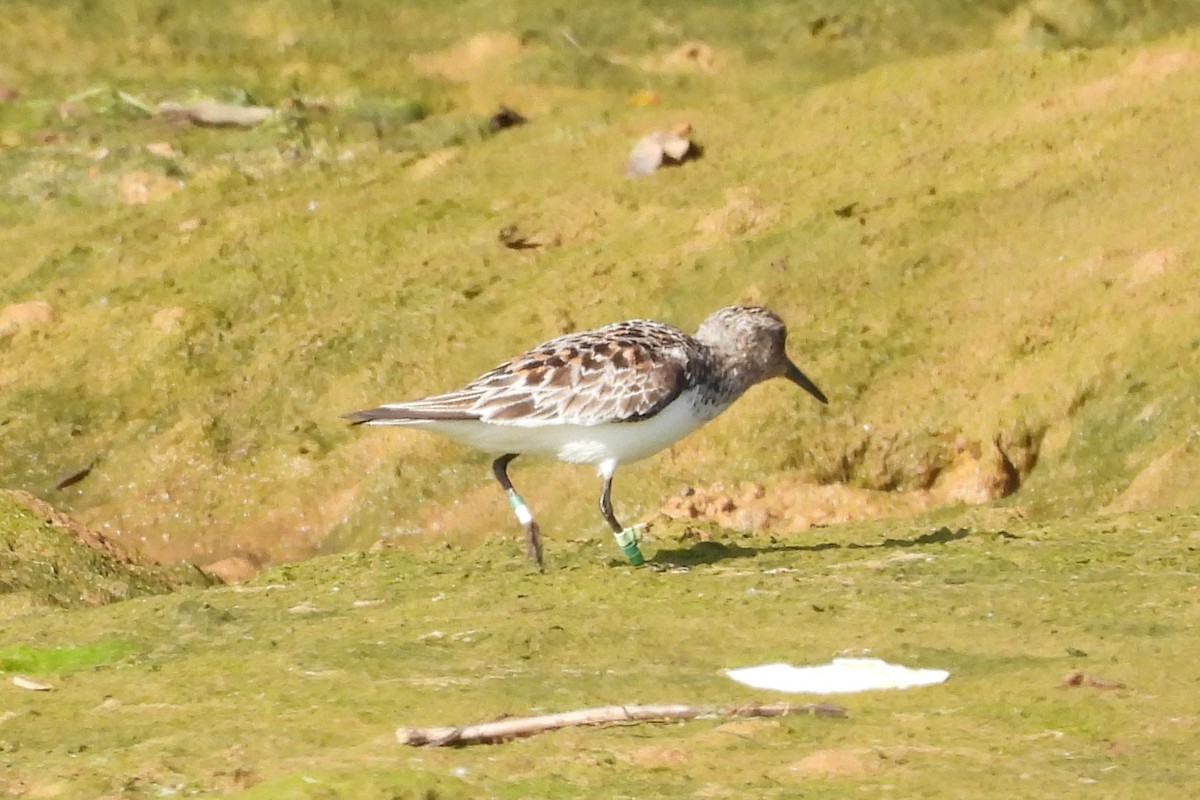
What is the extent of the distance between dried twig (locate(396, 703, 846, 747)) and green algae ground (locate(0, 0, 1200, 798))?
119 millimetres

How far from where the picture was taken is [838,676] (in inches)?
333

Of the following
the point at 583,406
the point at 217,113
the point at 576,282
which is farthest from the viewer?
the point at 217,113

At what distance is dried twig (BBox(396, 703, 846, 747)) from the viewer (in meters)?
7.27

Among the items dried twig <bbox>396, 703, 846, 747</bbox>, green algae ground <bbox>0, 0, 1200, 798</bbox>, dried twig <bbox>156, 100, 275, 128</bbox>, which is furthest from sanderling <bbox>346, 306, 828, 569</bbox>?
dried twig <bbox>156, 100, 275, 128</bbox>

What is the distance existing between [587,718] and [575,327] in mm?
9221

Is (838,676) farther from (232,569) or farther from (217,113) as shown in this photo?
(217,113)

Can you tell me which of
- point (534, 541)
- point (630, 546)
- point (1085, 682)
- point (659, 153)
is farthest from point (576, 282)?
point (1085, 682)

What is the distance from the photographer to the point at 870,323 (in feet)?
52.3

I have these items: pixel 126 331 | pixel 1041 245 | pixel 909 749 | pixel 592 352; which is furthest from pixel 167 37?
pixel 909 749

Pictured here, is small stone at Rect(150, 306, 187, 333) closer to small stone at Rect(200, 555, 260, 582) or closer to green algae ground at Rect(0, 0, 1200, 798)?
green algae ground at Rect(0, 0, 1200, 798)

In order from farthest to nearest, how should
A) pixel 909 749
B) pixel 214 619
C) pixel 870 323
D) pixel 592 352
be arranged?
pixel 870 323
pixel 592 352
pixel 214 619
pixel 909 749

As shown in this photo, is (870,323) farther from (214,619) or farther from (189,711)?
(189,711)

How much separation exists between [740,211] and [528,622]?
8568 millimetres

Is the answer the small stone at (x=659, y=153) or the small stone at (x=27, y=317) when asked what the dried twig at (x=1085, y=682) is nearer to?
the small stone at (x=659, y=153)
